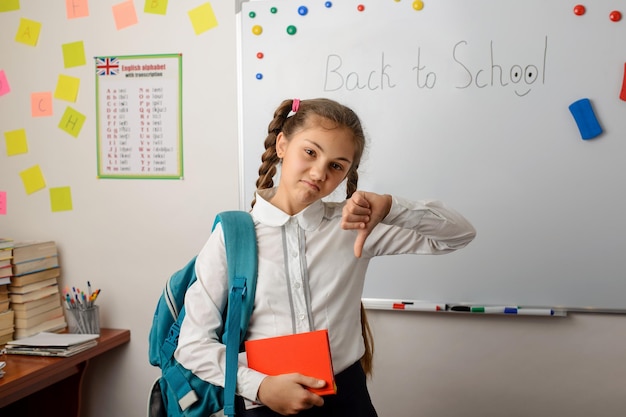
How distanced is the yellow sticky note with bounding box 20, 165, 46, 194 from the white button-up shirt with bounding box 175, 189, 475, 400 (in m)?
1.36

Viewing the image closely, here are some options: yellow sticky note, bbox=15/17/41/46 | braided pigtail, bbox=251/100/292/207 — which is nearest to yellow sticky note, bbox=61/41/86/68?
yellow sticky note, bbox=15/17/41/46

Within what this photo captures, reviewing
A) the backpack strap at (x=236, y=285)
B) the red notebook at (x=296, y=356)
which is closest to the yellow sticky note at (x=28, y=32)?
the backpack strap at (x=236, y=285)

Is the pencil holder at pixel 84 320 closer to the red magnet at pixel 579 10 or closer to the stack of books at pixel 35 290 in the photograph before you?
the stack of books at pixel 35 290

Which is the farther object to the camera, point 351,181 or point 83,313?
point 83,313

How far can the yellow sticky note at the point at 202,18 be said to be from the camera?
210 cm

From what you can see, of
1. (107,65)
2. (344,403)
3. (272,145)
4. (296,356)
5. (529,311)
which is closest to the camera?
(296,356)

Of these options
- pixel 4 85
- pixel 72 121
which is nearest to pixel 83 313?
pixel 72 121

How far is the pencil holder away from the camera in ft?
7.02

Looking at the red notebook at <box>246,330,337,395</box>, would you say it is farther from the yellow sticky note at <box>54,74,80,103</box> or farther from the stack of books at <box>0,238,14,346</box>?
the yellow sticky note at <box>54,74,80,103</box>

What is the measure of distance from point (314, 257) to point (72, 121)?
1438 mm

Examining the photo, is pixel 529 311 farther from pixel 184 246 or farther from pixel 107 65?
pixel 107 65

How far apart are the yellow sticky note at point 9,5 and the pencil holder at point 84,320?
1153 millimetres

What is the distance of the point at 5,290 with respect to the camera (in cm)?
208

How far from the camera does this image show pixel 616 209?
1809 mm
